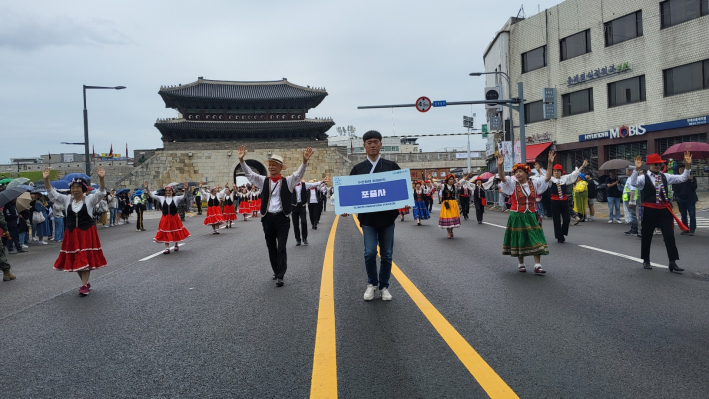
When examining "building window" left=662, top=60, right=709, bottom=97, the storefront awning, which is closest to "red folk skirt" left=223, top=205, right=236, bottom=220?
the storefront awning

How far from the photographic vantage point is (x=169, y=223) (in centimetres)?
1252

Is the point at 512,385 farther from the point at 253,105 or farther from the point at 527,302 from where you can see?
the point at 253,105

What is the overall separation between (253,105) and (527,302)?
56018 millimetres

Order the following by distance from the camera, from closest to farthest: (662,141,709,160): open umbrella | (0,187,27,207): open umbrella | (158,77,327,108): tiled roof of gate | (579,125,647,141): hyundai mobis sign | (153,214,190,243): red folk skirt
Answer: (0,187,27,207): open umbrella < (153,214,190,243): red folk skirt < (662,141,709,160): open umbrella < (579,125,647,141): hyundai mobis sign < (158,77,327,108): tiled roof of gate

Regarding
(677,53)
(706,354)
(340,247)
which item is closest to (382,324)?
(706,354)

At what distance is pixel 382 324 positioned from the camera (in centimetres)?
506

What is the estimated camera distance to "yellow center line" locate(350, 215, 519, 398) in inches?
136

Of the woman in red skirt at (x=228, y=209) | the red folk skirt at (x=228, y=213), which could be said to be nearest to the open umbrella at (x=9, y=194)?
the woman in red skirt at (x=228, y=209)

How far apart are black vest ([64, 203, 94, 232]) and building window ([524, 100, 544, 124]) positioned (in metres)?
33.0

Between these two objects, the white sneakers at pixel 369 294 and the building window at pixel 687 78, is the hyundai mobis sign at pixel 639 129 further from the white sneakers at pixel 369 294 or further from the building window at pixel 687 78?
the white sneakers at pixel 369 294

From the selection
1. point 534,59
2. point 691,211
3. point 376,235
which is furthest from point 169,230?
point 534,59

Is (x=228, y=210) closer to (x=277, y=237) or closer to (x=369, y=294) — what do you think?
(x=277, y=237)

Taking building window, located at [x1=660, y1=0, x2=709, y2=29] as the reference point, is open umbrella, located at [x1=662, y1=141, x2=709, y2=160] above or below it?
below

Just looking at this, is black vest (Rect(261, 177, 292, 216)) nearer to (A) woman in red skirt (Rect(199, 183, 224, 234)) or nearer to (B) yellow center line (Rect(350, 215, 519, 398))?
(B) yellow center line (Rect(350, 215, 519, 398))
